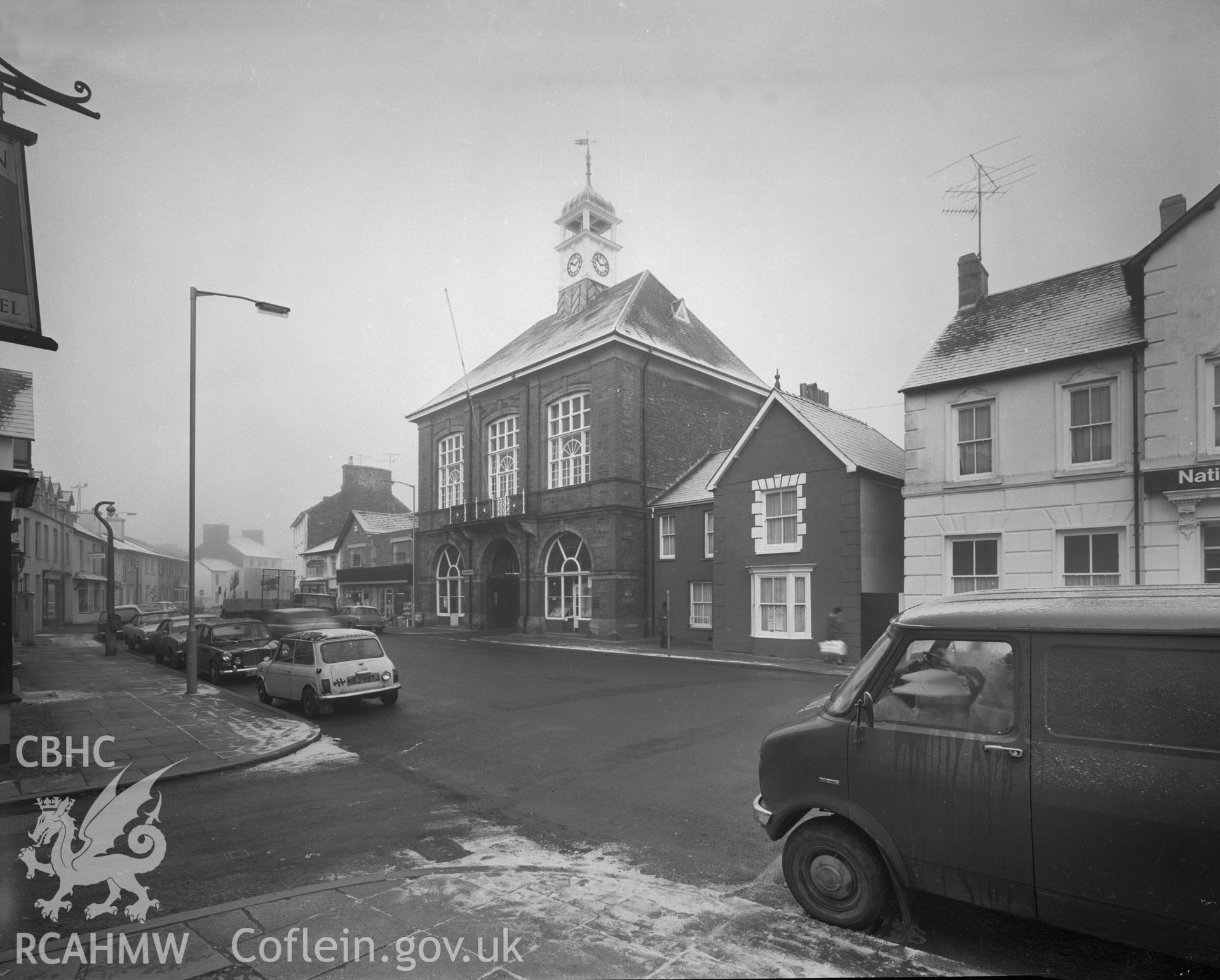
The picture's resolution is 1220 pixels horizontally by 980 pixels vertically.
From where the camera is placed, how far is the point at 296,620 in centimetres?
2655

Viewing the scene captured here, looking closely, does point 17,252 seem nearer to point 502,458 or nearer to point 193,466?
point 193,466

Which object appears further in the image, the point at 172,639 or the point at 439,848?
the point at 172,639

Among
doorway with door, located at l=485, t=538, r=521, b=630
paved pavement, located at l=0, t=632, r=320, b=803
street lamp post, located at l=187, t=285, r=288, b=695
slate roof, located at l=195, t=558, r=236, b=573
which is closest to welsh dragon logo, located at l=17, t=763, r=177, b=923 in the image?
paved pavement, located at l=0, t=632, r=320, b=803

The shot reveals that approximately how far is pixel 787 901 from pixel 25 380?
18.8m

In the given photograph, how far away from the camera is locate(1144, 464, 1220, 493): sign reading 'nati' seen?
14375 millimetres

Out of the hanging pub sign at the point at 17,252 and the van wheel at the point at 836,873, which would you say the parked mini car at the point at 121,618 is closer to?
the hanging pub sign at the point at 17,252

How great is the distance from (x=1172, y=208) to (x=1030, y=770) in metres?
20.2

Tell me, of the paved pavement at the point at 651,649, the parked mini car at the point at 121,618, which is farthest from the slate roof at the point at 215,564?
the paved pavement at the point at 651,649

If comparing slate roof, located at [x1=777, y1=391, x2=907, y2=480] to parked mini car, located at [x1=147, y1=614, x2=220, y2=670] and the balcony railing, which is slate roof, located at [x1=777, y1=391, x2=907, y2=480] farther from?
parked mini car, located at [x1=147, y1=614, x2=220, y2=670]

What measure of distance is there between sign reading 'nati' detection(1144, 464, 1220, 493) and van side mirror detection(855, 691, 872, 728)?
14.2 m

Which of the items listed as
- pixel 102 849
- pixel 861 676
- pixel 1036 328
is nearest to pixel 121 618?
pixel 102 849

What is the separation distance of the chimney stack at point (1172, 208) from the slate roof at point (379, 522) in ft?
150

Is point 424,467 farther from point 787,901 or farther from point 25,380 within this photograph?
point 787,901

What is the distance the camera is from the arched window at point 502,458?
36688 mm
